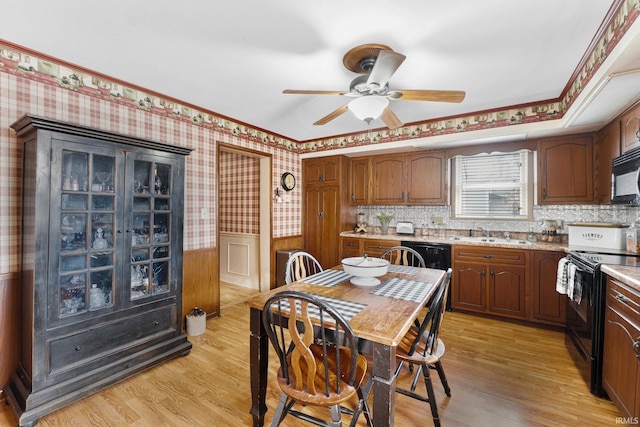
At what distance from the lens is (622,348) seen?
168cm

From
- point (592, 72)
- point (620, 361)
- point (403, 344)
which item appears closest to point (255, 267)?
point (403, 344)

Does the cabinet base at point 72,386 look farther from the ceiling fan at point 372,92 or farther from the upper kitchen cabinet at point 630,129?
the upper kitchen cabinet at point 630,129

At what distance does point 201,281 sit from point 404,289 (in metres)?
2.41

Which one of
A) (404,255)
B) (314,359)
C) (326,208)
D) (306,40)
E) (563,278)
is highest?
(306,40)

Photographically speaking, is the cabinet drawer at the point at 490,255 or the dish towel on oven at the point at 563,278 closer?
the dish towel on oven at the point at 563,278

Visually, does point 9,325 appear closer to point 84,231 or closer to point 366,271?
point 84,231

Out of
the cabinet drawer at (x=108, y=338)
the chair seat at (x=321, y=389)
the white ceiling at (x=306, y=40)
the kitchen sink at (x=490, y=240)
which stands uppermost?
the white ceiling at (x=306, y=40)

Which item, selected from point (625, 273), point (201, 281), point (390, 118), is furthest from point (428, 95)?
point (201, 281)

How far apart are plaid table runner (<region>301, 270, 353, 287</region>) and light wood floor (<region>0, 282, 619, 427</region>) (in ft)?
2.83

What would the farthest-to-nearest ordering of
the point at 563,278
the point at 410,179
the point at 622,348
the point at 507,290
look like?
the point at 410,179, the point at 507,290, the point at 563,278, the point at 622,348

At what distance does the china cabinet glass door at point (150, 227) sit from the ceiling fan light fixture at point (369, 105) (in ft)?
5.62

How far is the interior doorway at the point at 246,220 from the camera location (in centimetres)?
435

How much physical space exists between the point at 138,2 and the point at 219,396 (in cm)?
257

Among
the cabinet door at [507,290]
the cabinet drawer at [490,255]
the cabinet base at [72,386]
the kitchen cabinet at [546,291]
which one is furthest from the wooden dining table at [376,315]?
the kitchen cabinet at [546,291]
